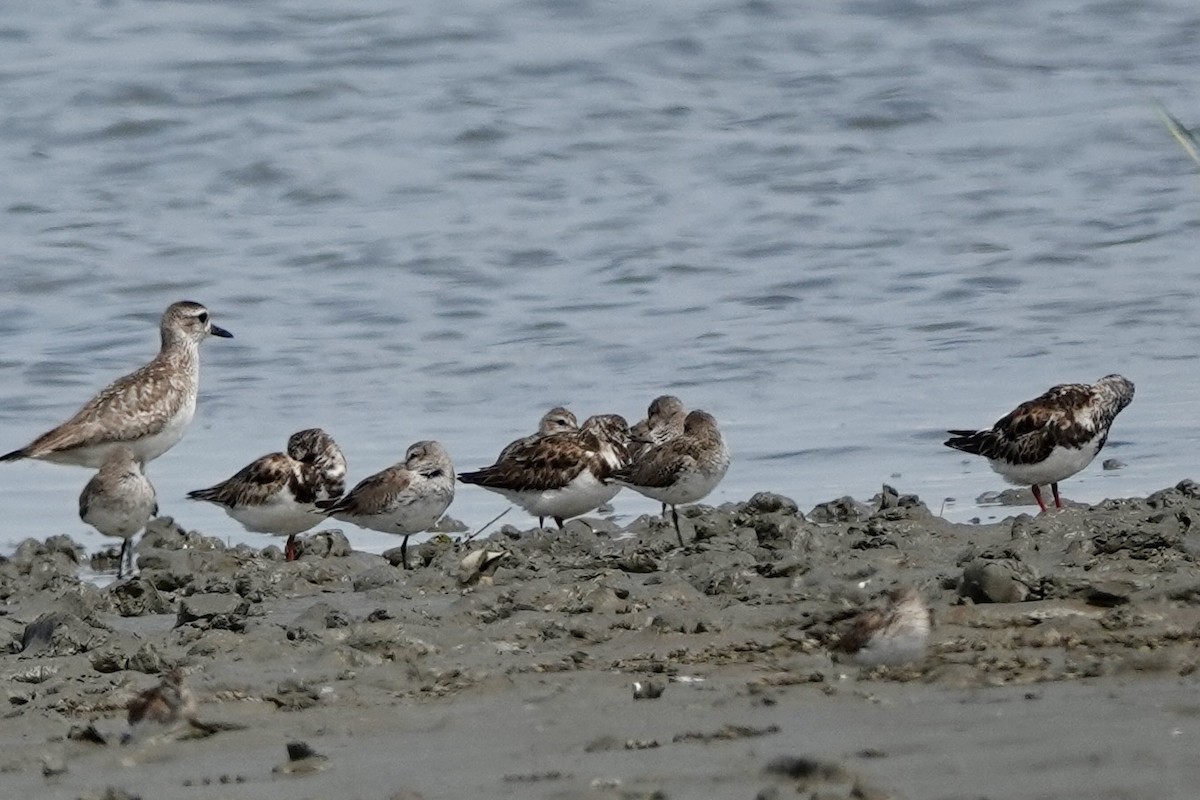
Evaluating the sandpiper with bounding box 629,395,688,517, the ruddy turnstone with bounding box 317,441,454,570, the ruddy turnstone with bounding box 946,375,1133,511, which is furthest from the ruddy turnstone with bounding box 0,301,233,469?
the ruddy turnstone with bounding box 946,375,1133,511

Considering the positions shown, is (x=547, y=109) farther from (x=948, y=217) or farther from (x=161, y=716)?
(x=161, y=716)

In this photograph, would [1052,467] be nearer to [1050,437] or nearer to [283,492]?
[1050,437]

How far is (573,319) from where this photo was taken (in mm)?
17031

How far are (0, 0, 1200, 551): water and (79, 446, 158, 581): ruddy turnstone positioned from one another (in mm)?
994

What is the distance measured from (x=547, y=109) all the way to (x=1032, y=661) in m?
18.2

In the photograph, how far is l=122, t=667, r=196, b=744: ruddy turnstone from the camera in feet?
22.1

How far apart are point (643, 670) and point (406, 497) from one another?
3.74 metres

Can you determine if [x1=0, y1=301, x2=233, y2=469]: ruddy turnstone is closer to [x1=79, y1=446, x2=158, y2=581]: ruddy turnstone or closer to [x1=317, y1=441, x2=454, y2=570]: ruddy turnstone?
[x1=79, y1=446, x2=158, y2=581]: ruddy turnstone

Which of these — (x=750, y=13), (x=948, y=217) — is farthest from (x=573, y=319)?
(x=750, y=13)

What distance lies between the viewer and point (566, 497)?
38.5ft

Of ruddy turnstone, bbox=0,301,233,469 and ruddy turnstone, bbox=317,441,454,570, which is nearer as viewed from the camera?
ruddy turnstone, bbox=317,441,454,570

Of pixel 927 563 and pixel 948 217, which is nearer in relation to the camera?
pixel 927 563

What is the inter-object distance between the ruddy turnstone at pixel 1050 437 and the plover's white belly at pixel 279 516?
3648 millimetres

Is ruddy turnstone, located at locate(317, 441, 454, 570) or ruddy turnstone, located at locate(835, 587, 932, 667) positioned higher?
ruddy turnstone, located at locate(835, 587, 932, 667)
